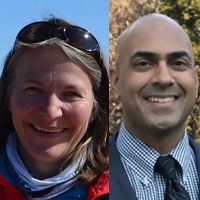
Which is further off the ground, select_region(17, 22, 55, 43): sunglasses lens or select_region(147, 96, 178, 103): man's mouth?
select_region(17, 22, 55, 43): sunglasses lens

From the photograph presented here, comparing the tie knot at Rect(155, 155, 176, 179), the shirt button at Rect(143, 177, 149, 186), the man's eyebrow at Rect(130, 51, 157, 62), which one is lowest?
the shirt button at Rect(143, 177, 149, 186)

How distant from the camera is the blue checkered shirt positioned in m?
1.56

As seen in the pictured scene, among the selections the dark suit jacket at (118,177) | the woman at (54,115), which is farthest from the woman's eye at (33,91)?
the dark suit jacket at (118,177)

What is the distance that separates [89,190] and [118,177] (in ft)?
0.51

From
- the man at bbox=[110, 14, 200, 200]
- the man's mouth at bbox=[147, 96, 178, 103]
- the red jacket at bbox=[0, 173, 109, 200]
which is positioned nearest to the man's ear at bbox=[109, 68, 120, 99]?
the man at bbox=[110, 14, 200, 200]

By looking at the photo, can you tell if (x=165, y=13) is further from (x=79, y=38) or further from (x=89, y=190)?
(x=89, y=190)

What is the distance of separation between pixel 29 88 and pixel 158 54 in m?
0.49

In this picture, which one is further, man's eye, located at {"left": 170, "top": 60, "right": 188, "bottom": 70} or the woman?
the woman

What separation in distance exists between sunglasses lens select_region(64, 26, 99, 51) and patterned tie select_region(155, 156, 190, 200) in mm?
460

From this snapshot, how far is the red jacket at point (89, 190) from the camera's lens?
5.43 feet

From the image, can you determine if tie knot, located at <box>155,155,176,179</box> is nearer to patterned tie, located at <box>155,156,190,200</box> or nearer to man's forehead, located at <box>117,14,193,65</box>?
patterned tie, located at <box>155,156,190,200</box>

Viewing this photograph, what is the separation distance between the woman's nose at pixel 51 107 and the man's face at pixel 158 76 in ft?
0.78

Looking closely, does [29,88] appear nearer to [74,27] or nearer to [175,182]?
[74,27]

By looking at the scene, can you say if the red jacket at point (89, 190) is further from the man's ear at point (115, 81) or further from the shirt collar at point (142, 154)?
the man's ear at point (115, 81)
